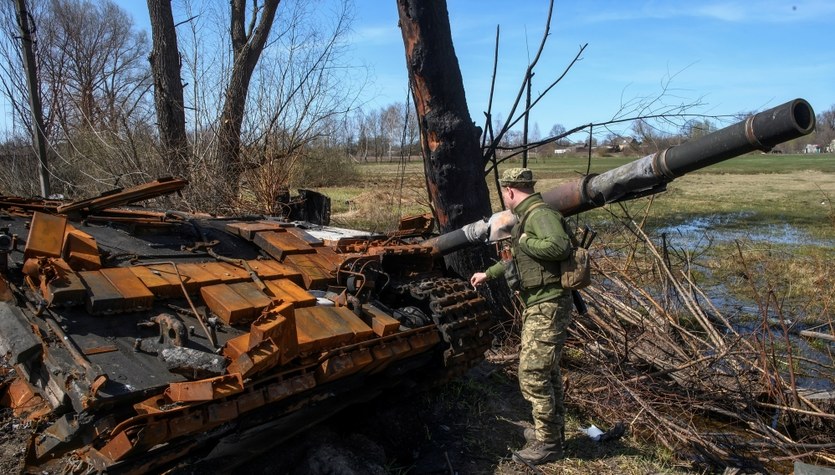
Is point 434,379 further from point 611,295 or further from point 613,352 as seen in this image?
point 611,295

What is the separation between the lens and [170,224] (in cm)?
464

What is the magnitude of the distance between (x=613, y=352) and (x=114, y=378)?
4343 millimetres

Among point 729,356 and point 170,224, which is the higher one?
Result: point 170,224

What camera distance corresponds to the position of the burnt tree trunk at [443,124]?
6.18 m

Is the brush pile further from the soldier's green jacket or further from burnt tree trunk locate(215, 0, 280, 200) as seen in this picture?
burnt tree trunk locate(215, 0, 280, 200)

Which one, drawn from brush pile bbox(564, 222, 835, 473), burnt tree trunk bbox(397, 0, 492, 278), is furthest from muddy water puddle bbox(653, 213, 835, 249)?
burnt tree trunk bbox(397, 0, 492, 278)

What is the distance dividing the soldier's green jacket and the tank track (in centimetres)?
49

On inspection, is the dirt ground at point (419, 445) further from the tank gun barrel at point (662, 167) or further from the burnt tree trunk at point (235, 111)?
the burnt tree trunk at point (235, 111)

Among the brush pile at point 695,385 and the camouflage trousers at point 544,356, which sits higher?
the camouflage trousers at point 544,356

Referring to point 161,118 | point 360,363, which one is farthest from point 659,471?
point 161,118

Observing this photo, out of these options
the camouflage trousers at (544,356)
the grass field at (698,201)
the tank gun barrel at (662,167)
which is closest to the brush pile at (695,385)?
the camouflage trousers at (544,356)

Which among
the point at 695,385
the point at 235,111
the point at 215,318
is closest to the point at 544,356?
the point at 695,385

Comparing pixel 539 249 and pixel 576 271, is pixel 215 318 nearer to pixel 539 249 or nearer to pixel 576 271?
pixel 539 249

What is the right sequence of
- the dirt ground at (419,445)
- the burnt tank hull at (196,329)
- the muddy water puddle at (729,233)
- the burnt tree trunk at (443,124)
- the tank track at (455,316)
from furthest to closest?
the muddy water puddle at (729,233)
the burnt tree trunk at (443,124)
the tank track at (455,316)
the dirt ground at (419,445)
the burnt tank hull at (196,329)
